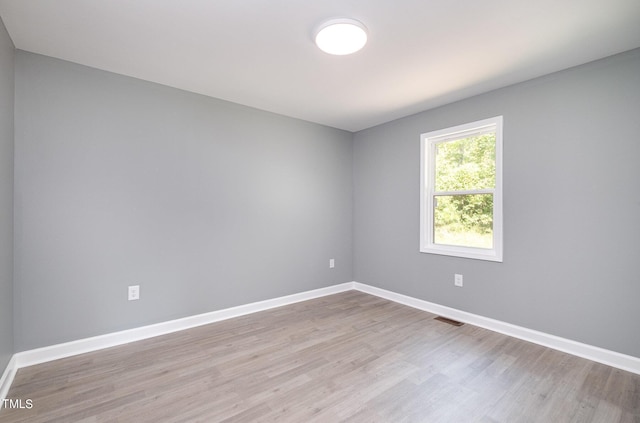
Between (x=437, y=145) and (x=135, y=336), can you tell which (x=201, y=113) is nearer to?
(x=135, y=336)

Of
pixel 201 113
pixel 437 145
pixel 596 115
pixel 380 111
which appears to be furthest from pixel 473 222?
pixel 201 113

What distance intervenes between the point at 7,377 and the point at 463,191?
4.10m

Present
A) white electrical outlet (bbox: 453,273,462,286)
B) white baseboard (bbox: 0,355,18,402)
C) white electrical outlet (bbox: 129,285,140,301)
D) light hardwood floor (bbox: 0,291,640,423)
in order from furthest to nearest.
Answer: white electrical outlet (bbox: 453,273,462,286) < white electrical outlet (bbox: 129,285,140,301) < white baseboard (bbox: 0,355,18,402) < light hardwood floor (bbox: 0,291,640,423)

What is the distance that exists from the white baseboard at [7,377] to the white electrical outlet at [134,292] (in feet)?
2.55

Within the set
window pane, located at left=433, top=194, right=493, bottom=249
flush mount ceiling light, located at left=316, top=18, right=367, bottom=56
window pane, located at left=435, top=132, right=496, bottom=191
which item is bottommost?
window pane, located at left=433, top=194, right=493, bottom=249

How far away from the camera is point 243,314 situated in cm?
318

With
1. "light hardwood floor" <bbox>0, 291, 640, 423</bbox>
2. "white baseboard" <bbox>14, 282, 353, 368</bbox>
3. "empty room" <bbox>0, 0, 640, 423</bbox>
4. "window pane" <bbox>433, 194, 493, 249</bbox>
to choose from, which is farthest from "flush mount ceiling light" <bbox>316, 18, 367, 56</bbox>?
"white baseboard" <bbox>14, 282, 353, 368</bbox>

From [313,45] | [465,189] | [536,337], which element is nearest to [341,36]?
[313,45]

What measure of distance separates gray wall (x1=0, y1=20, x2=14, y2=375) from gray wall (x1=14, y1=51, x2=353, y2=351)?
10 centimetres

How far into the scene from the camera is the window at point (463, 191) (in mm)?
2842

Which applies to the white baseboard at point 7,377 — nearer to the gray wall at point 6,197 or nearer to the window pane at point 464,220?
the gray wall at point 6,197

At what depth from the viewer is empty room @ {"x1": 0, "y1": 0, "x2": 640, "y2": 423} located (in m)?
1.77

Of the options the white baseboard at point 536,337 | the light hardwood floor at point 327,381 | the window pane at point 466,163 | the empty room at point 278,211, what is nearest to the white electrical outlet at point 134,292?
the empty room at point 278,211

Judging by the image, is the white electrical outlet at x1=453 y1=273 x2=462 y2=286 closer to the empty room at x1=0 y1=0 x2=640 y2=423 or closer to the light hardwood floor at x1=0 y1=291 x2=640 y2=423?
the empty room at x1=0 y1=0 x2=640 y2=423
